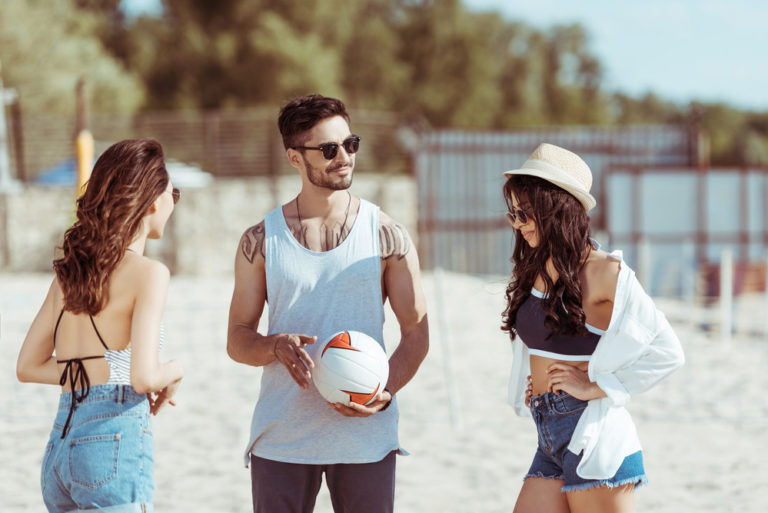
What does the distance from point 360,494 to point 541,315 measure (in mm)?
764

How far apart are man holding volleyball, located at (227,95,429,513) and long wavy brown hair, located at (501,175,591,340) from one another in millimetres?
395

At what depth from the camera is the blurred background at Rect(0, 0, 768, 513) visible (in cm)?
615

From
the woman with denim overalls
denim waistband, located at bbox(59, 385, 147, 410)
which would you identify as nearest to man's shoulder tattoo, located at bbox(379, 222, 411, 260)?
the woman with denim overalls

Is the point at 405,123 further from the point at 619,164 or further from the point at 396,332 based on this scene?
the point at 396,332

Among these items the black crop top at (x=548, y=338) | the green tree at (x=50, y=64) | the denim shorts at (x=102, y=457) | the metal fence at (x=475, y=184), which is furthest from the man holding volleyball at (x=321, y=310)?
the green tree at (x=50, y=64)

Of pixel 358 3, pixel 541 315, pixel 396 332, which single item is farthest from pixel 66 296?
pixel 358 3

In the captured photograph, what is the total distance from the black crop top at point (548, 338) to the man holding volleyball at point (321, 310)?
0.32 meters

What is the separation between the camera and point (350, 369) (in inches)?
99.9

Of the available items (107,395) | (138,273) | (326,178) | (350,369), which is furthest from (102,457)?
(326,178)

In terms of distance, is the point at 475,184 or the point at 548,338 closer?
the point at 548,338

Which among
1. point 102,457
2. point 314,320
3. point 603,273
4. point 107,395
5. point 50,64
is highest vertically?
point 50,64

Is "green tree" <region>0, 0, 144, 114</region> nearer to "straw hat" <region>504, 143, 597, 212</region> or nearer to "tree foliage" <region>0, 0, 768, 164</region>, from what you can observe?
"tree foliage" <region>0, 0, 768, 164</region>

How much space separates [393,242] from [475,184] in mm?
16017

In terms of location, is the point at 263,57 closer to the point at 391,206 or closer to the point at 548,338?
the point at 391,206
